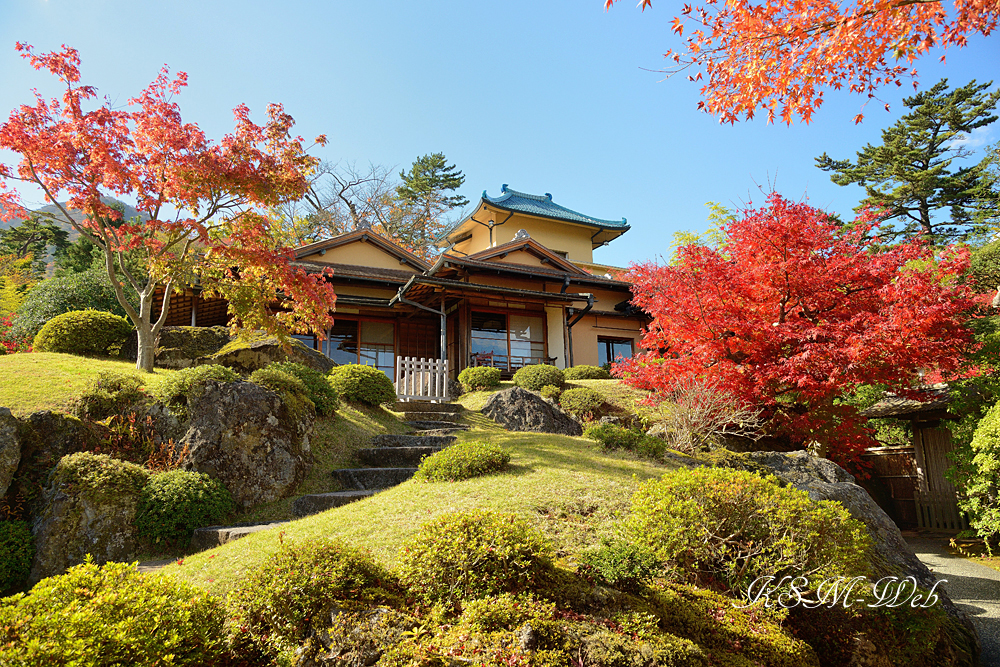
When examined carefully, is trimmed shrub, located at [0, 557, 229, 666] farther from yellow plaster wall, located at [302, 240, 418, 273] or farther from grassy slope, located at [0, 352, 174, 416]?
yellow plaster wall, located at [302, 240, 418, 273]

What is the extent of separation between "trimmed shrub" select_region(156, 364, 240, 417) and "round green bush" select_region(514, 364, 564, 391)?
8.18m

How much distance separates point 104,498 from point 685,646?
6061 millimetres

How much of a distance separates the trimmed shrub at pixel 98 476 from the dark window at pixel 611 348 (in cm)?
1683

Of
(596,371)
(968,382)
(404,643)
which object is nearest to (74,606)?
(404,643)

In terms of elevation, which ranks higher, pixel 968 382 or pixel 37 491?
pixel 968 382

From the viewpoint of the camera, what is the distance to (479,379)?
14.5m

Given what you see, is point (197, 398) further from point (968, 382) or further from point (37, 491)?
point (968, 382)

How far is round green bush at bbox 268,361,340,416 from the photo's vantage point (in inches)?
359

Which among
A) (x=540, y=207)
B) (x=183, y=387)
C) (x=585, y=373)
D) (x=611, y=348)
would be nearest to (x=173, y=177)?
(x=183, y=387)

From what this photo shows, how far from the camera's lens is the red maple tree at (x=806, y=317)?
27.3 ft

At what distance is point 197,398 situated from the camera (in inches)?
290

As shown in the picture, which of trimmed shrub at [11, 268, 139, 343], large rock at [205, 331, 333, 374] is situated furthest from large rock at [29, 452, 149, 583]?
trimmed shrub at [11, 268, 139, 343]

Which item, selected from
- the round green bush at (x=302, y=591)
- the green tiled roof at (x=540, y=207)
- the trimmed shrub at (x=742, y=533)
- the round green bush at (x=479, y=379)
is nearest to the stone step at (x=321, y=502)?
the round green bush at (x=302, y=591)

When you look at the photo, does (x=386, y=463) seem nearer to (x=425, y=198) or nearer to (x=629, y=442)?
(x=629, y=442)
